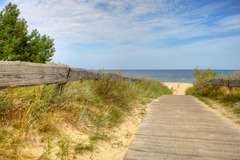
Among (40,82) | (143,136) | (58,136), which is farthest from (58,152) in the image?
(143,136)

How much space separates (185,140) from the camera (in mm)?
3812

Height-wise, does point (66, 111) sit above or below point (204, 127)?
above

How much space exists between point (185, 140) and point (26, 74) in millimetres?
2785

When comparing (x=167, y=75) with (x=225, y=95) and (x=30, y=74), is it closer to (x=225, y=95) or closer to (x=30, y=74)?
(x=225, y=95)

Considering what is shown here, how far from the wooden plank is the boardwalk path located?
1629 mm

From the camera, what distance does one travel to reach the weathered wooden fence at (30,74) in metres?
2.27

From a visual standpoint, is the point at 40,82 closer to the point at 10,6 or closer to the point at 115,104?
the point at 115,104

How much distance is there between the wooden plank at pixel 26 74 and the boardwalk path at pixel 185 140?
1.63 meters

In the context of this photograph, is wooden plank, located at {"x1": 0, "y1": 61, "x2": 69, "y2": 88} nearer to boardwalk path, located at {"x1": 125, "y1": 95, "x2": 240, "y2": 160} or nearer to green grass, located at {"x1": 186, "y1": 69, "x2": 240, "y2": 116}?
boardwalk path, located at {"x1": 125, "y1": 95, "x2": 240, "y2": 160}

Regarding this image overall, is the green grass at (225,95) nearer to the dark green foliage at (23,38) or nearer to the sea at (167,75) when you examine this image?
the sea at (167,75)

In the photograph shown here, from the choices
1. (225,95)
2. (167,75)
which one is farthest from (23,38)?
(167,75)

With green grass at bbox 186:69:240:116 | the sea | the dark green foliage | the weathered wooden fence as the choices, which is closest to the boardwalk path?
the weathered wooden fence

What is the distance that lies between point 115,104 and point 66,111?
1979 mm

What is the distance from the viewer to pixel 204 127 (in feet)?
15.2
